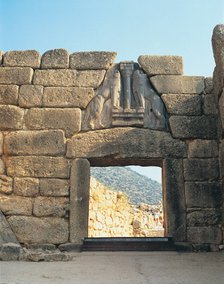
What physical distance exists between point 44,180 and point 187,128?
2197mm

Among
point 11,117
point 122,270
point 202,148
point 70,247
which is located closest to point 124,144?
point 202,148

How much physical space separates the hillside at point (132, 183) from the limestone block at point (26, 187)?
30.4 m

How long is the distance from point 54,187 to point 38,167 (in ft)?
1.23

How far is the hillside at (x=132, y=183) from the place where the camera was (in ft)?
126

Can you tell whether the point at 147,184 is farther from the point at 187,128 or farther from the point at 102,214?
the point at 187,128

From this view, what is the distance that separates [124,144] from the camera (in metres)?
5.34

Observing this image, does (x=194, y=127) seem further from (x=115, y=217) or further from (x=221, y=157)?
(x=115, y=217)

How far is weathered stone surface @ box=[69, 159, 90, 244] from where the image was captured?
4.99 m

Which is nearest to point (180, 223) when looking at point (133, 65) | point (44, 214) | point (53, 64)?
point (44, 214)

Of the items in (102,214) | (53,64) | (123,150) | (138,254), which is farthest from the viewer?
(102,214)

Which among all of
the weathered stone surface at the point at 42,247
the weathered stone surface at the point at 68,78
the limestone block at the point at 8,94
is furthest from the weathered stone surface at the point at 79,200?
the limestone block at the point at 8,94

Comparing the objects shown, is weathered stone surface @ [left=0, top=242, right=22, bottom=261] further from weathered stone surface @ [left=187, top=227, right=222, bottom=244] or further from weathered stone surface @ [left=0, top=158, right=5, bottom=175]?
weathered stone surface @ [left=187, top=227, right=222, bottom=244]

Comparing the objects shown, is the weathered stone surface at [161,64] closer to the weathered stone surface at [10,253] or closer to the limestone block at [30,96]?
the limestone block at [30,96]

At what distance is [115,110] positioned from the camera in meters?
5.51
